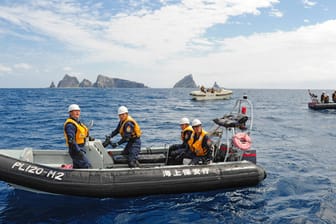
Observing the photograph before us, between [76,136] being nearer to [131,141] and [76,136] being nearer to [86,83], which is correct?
[131,141]

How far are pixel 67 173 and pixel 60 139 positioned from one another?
24.8 ft

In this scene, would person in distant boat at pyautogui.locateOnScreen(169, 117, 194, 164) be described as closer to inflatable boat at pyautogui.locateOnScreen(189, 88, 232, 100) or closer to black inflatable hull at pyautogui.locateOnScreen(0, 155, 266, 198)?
black inflatable hull at pyautogui.locateOnScreen(0, 155, 266, 198)

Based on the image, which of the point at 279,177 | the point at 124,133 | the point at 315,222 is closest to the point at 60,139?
the point at 124,133

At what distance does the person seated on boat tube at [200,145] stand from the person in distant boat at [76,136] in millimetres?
2484

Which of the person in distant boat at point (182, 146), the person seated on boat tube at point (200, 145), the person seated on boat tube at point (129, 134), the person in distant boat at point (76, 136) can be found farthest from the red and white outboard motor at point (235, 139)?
the person in distant boat at point (76, 136)

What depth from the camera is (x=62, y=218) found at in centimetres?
598

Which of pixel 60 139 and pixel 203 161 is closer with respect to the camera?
pixel 203 161

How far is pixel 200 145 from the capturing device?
732 cm

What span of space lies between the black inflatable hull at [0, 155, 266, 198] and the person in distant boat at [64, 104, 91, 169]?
38 centimetres

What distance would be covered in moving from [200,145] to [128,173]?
6.05 feet

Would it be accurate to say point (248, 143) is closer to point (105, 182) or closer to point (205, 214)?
point (205, 214)

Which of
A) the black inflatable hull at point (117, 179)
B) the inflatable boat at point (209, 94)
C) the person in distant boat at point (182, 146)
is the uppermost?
the inflatable boat at point (209, 94)

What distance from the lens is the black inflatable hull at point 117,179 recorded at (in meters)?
6.38

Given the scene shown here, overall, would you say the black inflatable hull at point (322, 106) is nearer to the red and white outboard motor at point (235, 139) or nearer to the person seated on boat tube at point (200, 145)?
the red and white outboard motor at point (235, 139)
